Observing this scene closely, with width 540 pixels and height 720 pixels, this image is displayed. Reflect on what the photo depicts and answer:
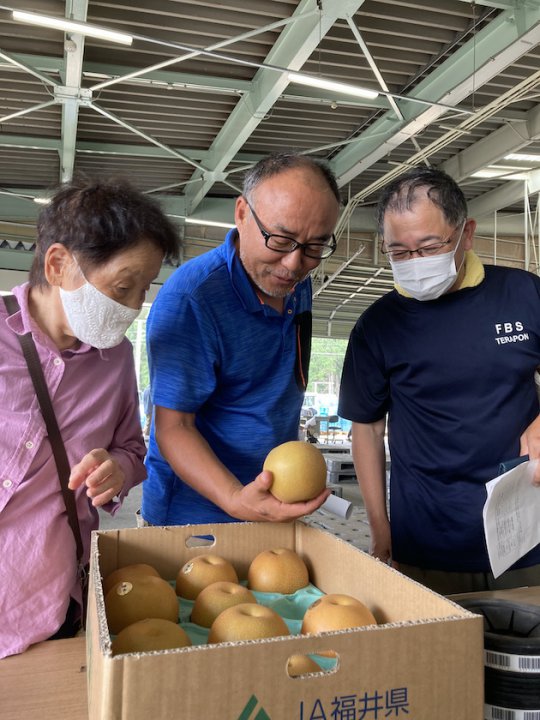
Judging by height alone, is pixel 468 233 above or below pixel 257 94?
below

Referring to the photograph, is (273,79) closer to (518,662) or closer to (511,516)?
(511,516)

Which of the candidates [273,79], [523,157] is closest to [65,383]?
[273,79]

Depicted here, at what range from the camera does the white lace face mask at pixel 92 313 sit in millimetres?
Answer: 1258

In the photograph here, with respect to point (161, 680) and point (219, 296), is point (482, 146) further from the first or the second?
point (161, 680)

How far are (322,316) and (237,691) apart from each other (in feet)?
55.3

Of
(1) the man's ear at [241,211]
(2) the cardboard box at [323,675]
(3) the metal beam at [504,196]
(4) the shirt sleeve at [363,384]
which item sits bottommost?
(2) the cardboard box at [323,675]


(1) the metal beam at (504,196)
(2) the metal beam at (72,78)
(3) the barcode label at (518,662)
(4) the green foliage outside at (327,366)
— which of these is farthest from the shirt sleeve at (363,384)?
(4) the green foliage outside at (327,366)

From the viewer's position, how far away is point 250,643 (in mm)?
642

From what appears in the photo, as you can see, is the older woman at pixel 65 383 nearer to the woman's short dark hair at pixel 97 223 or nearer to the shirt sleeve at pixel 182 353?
the woman's short dark hair at pixel 97 223

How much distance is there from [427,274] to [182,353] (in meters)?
0.77

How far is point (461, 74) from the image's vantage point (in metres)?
5.80

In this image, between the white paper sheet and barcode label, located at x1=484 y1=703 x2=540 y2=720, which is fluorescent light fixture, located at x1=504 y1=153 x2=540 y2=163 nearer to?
the white paper sheet

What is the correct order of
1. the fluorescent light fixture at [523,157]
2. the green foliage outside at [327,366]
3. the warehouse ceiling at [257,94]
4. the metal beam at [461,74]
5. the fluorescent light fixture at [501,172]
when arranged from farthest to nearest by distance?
Answer: 1. the green foliage outside at [327,366]
2. the fluorescent light fixture at [501,172]
3. the fluorescent light fixture at [523,157]
4. the warehouse ceiling at [257,94]
5. the metal beam at [461,74]

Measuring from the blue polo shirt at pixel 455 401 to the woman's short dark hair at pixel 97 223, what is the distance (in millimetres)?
868
